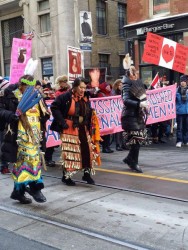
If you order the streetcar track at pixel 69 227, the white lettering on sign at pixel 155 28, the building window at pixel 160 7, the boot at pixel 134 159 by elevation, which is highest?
the building window at pixel 160 7

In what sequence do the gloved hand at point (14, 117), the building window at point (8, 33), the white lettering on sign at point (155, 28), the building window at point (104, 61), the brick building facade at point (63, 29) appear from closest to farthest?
the gloved hand at point (14, 117) < the white lettering on sign at point (155, 28) < the brick building facade at point (63, 29) < the building window at point (104, 61) < the building window at point (8, 33)

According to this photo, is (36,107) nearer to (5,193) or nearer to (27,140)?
(27,140)

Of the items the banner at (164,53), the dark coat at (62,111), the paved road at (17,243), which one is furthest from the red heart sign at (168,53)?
the paved road at (17,243)

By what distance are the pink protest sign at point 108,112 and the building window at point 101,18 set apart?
17723 millimetres

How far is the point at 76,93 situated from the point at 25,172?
62.5 inches

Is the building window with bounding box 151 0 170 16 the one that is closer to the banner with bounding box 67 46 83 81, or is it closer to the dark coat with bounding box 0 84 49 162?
the banner with bounding box 67 46 83 81

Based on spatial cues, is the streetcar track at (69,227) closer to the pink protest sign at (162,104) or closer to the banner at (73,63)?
the banner at (73,63)

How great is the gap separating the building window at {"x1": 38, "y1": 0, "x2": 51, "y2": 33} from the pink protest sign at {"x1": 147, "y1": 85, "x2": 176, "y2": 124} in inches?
664

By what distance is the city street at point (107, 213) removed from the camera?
13.3 feet

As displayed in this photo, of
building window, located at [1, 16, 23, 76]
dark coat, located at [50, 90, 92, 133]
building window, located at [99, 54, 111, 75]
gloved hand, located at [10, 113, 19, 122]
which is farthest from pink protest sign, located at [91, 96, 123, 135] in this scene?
building window, located at [1, 16, 23, 76]

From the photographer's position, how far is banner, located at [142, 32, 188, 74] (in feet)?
29.0

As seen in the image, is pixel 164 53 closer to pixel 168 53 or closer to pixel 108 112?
pixel 168 53

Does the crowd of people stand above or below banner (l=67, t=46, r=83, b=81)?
below

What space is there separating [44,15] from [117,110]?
1808 cm
